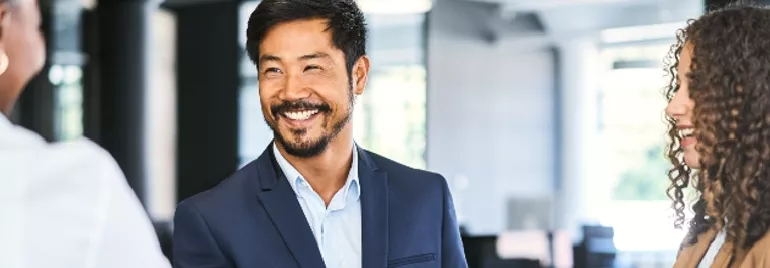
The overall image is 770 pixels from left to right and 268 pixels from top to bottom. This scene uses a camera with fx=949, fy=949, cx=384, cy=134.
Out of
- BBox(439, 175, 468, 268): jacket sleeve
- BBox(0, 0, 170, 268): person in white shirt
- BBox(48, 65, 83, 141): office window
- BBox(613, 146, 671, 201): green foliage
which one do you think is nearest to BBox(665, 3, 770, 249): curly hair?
BBox(439, 175, 468, 268): jacket sleeve

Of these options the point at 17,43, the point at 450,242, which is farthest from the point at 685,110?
the point at 17,43

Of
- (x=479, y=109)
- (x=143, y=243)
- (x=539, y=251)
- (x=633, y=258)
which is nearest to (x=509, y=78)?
(x=479, y=109)

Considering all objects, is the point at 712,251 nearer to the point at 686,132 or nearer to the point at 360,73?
the point at 686,132

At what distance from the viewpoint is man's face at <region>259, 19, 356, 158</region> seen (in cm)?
172

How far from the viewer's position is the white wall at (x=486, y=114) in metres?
9.68

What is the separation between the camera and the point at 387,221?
1.82 m

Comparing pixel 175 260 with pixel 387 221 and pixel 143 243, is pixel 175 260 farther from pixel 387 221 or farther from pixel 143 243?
pixel 143 243

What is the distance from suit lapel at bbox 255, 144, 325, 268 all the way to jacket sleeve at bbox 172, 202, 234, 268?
12cm

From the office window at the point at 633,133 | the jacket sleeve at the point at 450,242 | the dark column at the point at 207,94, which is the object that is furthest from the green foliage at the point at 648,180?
the jacket sleeve at the point at 450,242

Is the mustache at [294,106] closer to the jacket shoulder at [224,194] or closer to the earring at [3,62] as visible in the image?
the jacket shoulder at [224,194]

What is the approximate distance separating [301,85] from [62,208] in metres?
0.87

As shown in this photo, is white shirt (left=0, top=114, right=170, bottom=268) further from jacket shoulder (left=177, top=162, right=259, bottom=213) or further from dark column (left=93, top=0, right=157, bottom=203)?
dark column (left=93, top=0, right=157, bottom=203)

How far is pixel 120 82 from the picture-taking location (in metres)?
9.21

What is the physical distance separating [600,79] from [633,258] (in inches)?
81.0
